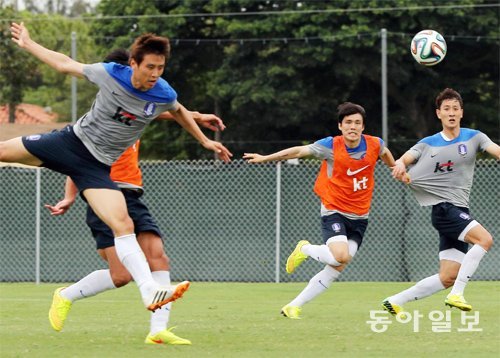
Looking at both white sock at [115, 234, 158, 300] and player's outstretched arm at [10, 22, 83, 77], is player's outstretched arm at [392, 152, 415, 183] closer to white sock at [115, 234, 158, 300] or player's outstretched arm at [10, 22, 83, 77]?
white sock at [115, 234, 158, 300]

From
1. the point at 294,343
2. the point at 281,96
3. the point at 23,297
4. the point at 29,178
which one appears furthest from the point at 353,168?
the point at 281,96

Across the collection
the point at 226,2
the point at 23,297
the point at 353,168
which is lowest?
the point at 23,297

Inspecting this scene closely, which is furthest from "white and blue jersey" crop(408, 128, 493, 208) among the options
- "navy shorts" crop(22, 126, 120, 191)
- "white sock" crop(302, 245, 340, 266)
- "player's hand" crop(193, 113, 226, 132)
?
"navy shorts" crop(22, 126, 120, 191)

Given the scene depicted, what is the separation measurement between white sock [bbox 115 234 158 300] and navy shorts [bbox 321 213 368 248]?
3.16 metres

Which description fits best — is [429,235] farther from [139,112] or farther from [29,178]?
[139,112]

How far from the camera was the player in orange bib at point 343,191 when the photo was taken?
11.0 m

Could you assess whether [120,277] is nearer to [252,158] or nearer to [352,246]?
[252,158]

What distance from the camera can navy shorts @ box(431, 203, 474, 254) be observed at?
35.8ft

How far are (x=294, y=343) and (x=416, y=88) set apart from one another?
3786 cm

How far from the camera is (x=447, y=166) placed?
11.1 meters

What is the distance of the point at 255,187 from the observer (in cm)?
1858

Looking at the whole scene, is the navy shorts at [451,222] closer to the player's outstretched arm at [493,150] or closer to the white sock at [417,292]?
the white sock at [417,292]

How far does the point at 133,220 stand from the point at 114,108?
1.04 m

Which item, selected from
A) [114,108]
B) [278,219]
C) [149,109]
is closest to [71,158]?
[114,108]
